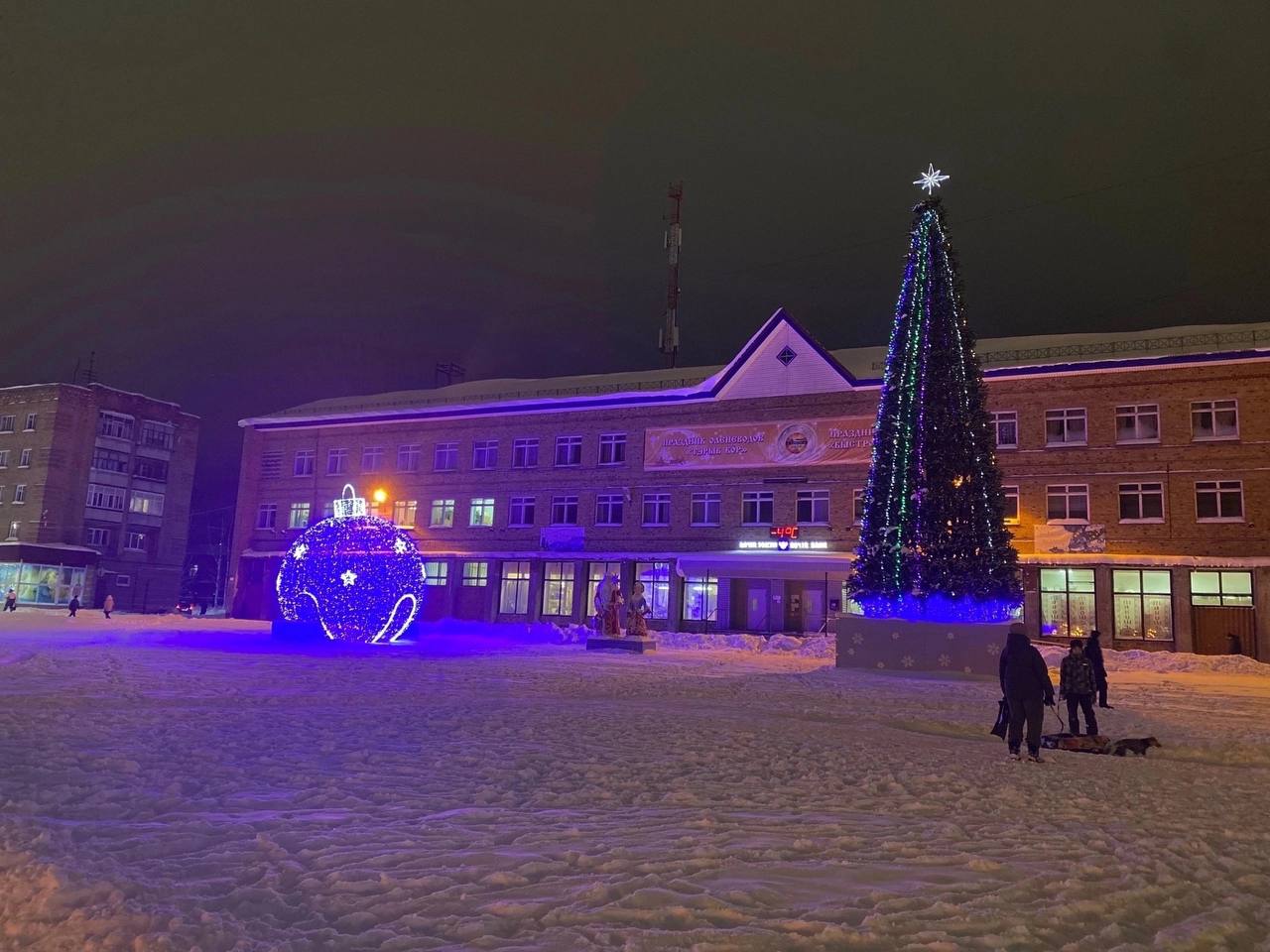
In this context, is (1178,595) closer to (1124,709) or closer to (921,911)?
(1124,709)

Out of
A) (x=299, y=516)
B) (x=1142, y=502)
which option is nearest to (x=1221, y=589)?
(x=1142, y=502)

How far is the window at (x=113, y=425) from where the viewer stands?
5709cm

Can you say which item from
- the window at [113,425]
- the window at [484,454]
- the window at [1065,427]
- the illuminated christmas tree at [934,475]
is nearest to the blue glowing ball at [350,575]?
the illuminated christmas tree at [934,475]

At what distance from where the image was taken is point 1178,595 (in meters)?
28.1

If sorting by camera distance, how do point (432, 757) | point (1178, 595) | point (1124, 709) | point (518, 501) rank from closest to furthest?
point (432, 757) < point (1124, 709) < point (1178, 595) < point (518, 501)

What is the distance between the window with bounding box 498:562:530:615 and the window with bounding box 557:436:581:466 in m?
4.67

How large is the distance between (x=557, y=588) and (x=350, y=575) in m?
15.3

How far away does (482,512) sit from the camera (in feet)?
130

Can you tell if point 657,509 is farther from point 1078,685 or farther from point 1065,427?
point 1078,685

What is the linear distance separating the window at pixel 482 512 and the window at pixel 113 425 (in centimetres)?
3206

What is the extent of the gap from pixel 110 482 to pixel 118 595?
721 cm

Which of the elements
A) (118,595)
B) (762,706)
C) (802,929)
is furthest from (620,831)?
(118,595)

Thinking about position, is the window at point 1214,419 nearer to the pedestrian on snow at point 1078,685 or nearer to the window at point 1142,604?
the window at point 1142,604

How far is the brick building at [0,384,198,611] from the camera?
53375mm
